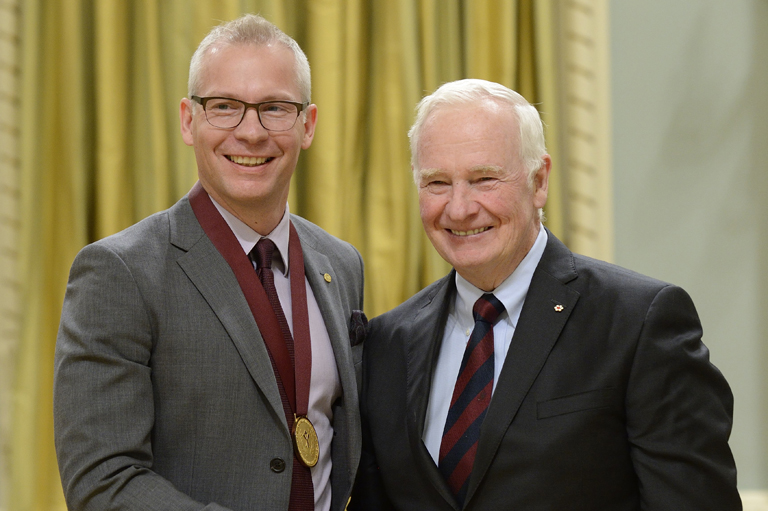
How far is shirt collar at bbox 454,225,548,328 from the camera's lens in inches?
71.5

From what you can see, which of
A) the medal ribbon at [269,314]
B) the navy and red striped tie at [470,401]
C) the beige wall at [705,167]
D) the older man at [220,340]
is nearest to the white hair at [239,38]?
the older man at [220,340]

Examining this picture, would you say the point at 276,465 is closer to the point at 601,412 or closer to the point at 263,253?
the point at 263,253

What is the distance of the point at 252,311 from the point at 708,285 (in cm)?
195

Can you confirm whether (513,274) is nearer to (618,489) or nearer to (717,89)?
(618,489)

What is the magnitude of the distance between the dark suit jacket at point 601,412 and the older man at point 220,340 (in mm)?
300

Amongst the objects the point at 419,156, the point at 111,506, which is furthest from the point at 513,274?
the point at 111,506

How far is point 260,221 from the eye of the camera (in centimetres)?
194

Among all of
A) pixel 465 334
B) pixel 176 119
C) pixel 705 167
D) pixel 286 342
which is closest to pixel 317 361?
pixel 286 342

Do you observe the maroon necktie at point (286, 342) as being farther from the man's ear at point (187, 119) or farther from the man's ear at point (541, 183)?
the man's ear at point (541, 183)

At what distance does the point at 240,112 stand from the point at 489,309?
0.76 m

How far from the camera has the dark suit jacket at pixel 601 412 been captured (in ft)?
5.22

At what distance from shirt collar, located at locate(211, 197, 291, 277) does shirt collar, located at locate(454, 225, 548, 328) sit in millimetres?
451

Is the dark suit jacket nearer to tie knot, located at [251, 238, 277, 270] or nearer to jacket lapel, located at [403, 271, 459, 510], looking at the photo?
jacket lapel, located at [403, 271, 459, 510]

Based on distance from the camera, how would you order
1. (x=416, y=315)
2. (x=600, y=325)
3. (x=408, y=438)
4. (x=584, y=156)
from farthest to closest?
1. (x=584, y=156)
2. (x=416, y=315)
3. (x=408, y=438)
4. (x=600, y=325)
